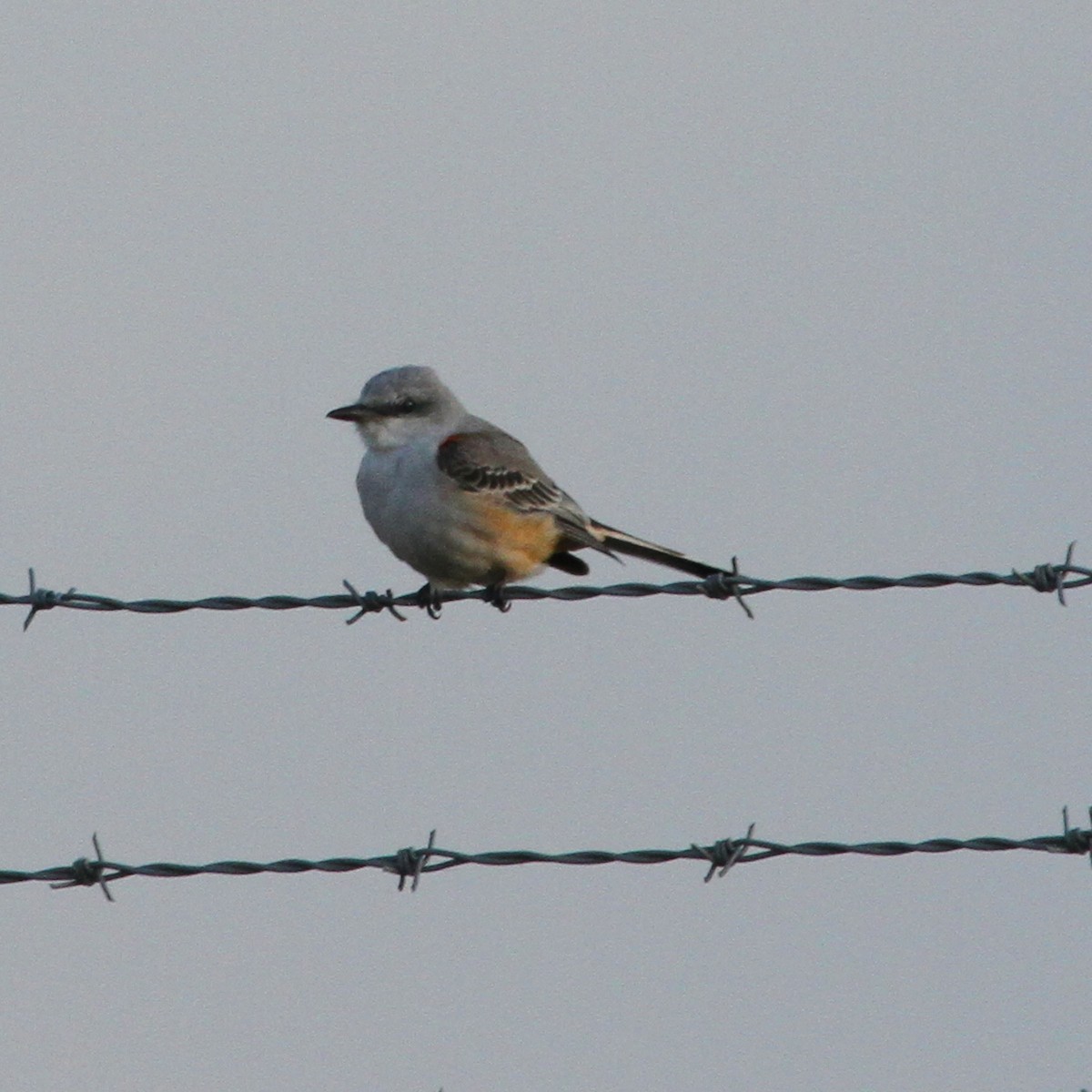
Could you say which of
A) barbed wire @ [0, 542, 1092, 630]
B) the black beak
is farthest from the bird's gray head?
barbed wire @ [0, 542, 1092, 630]

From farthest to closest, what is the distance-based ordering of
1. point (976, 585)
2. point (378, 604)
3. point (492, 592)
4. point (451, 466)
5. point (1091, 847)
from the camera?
point (451, 466), point (492, 592), point (378, 604), point (976, 585), point (1091, 847)

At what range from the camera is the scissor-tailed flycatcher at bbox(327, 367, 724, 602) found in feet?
29.7

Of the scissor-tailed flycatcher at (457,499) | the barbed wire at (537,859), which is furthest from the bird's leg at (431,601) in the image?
the barbed wire at (537,859)

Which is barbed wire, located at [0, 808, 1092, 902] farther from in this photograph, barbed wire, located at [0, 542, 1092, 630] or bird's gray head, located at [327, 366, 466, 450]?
bird's gray head, located at [327, 366, 466, 450]

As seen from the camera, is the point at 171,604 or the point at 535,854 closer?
the point at 535,854

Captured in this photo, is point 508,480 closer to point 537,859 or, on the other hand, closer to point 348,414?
point 348,414

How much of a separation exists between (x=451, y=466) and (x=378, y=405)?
557mm

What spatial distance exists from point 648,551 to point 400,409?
4.54 feet

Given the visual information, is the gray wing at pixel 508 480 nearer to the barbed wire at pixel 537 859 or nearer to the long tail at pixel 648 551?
the long tail at pixel 648 551

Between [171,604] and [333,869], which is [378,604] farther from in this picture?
[333,869]

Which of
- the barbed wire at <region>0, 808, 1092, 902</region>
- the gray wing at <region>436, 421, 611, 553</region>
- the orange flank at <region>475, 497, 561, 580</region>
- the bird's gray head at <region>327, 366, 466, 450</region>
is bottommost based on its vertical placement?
the barbed wire at <region>0, 808, 1092, 902</region>

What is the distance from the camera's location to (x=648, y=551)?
9.33 meters

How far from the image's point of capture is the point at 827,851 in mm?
5520

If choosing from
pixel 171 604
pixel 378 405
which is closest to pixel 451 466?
pixel 378 405
